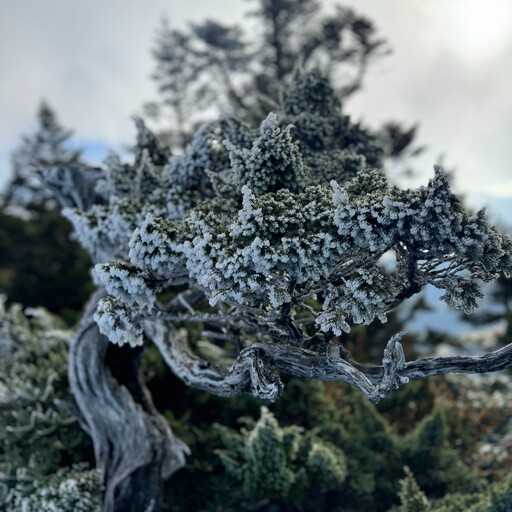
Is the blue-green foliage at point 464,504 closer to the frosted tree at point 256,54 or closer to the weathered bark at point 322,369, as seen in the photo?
the weathered bark at point 322,369

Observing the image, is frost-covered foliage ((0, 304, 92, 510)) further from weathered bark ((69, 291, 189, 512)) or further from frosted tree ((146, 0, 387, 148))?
frosted tree ((146, 0, 387, 148))

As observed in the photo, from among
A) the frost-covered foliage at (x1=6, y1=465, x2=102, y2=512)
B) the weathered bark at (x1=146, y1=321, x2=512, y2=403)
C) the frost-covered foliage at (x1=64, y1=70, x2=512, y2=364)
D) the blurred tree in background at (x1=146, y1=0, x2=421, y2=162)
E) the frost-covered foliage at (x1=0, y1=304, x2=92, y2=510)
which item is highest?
the blurred tree in background at (x1=146, y1=0, x2=421, y2=162)

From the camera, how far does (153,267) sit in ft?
16.2

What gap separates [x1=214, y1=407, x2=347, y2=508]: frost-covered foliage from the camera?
7297 millimetres

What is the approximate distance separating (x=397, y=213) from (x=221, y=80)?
716 inches

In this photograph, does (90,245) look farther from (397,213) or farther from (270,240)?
(397,213)

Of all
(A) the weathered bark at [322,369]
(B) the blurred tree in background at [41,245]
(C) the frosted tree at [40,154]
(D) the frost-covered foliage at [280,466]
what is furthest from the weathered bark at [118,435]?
(C) the frosted tree at [40,154]

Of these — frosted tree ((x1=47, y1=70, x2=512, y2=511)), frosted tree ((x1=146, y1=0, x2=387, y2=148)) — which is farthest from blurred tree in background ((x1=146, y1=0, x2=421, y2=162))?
frosted tree ((x1=47, y1=70, x2=512, y2=511))

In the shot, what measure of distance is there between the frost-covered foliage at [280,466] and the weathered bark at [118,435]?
1109 mm

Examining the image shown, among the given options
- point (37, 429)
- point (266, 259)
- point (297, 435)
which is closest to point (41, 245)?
point (37, 429)

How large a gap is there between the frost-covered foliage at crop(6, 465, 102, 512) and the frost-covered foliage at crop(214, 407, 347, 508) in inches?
81.8

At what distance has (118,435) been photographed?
7.43 metres

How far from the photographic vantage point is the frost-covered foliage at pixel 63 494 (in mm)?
6926

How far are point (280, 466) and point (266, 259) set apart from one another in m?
4.39
